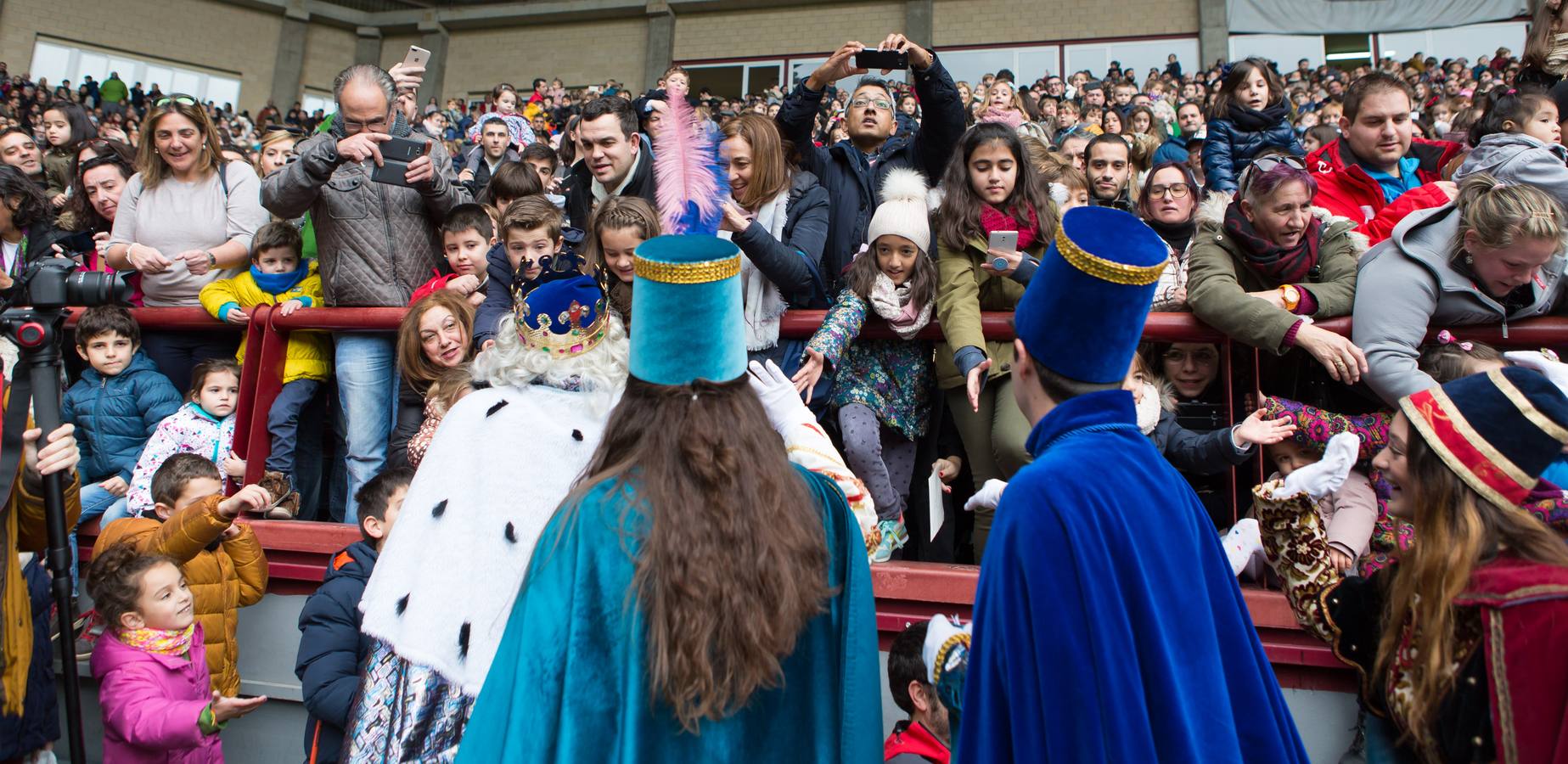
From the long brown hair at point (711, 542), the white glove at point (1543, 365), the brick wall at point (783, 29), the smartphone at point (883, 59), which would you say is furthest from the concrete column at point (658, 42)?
the long brown hair at point (711, 542)

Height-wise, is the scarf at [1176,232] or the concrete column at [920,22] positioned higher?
the concrete column at [920,22]

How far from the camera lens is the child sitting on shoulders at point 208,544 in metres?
3.79

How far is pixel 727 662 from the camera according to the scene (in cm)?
197

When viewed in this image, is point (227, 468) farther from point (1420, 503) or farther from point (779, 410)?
point (1420, 503)

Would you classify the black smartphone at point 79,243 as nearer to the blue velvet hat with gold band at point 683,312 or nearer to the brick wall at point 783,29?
the blue velvet hat with gold band at point 683,312

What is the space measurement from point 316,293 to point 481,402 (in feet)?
10.1

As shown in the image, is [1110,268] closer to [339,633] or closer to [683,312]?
[683,312]

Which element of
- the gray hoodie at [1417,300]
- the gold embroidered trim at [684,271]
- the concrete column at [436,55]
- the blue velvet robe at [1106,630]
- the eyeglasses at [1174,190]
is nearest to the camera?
the blue velvet robe at [1106,630]

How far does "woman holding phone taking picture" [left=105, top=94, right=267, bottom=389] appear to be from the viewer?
5.23m

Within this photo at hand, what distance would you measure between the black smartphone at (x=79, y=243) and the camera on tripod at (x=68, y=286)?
12.6 feet

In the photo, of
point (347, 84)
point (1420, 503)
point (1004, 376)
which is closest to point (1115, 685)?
point (1420, 503)

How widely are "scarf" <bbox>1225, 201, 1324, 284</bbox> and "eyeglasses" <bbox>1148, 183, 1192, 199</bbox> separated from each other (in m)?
0.70

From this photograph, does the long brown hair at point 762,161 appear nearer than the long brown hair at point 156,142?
Yes

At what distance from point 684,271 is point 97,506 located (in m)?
4.14
